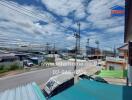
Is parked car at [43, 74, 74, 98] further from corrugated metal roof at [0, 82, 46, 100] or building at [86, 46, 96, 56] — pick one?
building at [86, 46, 96, 56]

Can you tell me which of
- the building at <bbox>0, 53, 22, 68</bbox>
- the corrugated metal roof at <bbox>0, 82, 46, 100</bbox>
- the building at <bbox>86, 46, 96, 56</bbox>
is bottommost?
the building at <bbox>0, 53, 22, 68</bbox>

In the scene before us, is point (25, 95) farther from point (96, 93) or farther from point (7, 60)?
point (7, 60)

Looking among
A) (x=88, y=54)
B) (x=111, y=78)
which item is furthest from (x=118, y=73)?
(x=88, y=54)

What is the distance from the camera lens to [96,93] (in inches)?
231

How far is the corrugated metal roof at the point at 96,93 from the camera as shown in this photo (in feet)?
18.6

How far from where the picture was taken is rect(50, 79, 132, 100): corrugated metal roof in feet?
18.6

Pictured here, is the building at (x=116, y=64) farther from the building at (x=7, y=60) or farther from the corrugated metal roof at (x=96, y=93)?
the corrugated metal roof at (x=96, y=93)

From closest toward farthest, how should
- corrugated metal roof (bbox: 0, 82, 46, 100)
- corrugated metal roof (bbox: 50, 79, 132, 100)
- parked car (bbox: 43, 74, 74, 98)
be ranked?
A: corrugated metal roof (bbox: 0, 82, 46, 100)
corrugated metal roof (bbox: 50, 79, 132, 100)
parked car (bbox: 43, 74, 74, 98)

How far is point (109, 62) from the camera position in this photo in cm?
2948

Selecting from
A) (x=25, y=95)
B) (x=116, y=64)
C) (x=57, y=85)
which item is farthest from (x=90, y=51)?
(x=25, y=95)

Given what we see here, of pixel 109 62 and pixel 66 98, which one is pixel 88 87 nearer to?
pixel 66 98

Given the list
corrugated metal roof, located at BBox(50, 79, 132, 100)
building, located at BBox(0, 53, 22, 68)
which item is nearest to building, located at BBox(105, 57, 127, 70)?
building, located at BBox(0, 53, 22, 68)

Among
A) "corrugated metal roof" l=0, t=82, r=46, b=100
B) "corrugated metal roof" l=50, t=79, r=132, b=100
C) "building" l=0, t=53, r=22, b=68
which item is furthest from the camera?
"building" l=0, t=53, r=22, b=68

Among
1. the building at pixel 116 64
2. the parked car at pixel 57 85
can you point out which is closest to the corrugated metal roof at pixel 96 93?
the parked car at pixel 57 85
